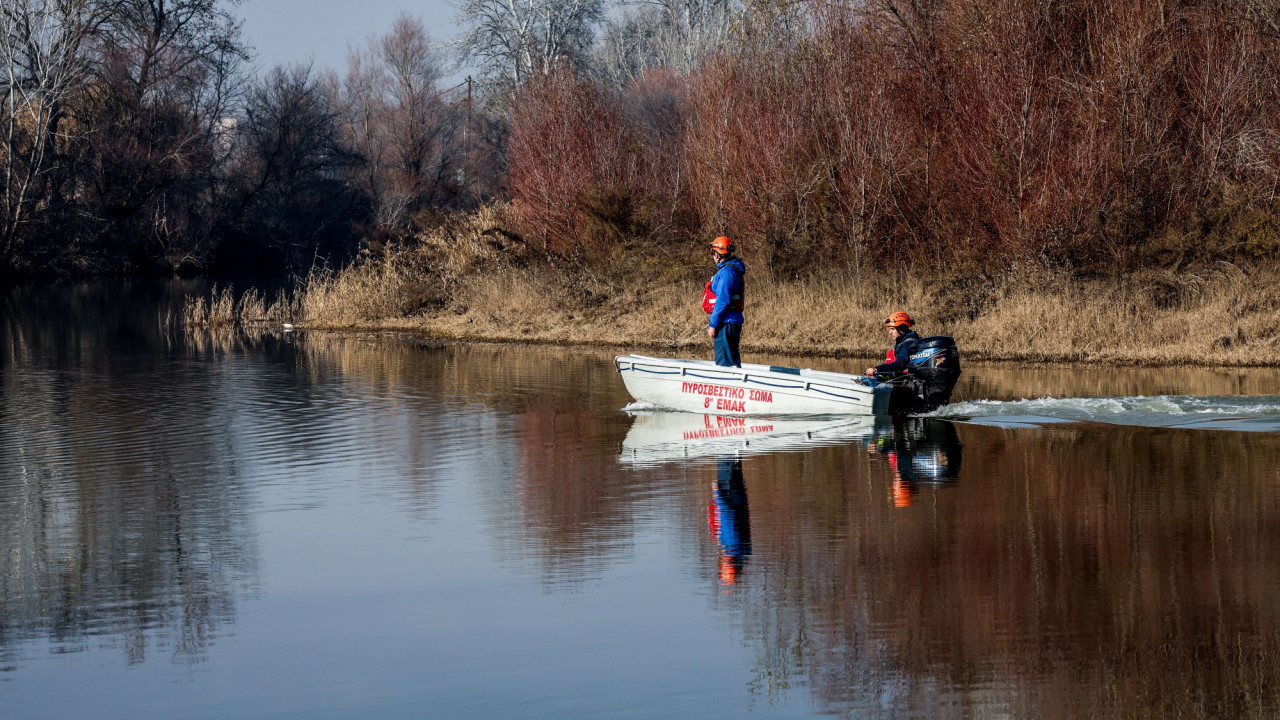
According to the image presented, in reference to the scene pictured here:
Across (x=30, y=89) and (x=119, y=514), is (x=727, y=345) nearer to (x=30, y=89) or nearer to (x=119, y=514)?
(x=119, y=514)

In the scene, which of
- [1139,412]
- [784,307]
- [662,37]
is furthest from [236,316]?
[662,37]

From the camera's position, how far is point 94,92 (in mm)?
65438

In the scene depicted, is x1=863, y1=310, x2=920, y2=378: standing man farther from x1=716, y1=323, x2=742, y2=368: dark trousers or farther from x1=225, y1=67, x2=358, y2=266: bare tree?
x1=225, y1=67, x2=358, y2=266: bare tree

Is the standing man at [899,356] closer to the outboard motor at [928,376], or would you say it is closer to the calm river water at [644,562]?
the outboard motor at [928,376]

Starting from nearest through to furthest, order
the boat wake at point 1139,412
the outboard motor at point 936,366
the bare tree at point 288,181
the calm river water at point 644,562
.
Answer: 1. the calm river water at point 644,562
2. the boat wake at point 1139,412
3. the outboard motor at point 936,366
4. the bare tree at point 288,181

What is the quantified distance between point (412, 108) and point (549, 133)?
44013 millimetres

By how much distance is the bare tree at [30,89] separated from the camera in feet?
185

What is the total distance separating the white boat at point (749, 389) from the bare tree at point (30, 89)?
42.8 metres

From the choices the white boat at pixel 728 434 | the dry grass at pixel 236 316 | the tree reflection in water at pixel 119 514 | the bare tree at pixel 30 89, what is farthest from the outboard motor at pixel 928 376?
the bare tree at pixel 30 89

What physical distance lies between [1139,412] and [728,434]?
4803 millimetres

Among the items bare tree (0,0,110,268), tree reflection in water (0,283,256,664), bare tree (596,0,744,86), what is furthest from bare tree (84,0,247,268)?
tree reflection in water (0,283,256,664)

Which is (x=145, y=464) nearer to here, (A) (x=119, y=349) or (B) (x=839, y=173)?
(A) (x=119, y=349)

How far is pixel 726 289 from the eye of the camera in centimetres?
1881

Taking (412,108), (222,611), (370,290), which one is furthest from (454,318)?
(412,108)
